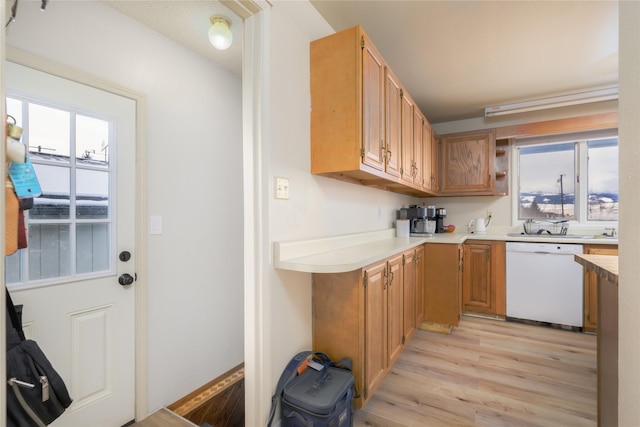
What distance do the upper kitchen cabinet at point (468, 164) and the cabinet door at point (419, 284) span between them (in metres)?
1.33

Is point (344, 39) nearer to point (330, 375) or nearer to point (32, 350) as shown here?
point (330, 375)

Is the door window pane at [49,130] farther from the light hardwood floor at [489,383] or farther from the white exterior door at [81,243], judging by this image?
the light hardwood floor at [489,383]

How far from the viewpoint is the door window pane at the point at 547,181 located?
3.50m

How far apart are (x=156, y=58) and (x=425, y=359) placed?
2.90m

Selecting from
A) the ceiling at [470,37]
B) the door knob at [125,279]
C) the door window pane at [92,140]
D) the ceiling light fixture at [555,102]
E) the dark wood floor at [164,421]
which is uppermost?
the ceiling at [470,37]

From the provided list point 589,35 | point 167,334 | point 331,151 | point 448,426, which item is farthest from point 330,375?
point 589,35

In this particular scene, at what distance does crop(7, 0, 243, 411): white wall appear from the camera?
1546 mm

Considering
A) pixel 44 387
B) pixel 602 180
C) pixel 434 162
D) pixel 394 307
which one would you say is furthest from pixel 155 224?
pixel 602 180

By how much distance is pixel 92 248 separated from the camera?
158 centimetres

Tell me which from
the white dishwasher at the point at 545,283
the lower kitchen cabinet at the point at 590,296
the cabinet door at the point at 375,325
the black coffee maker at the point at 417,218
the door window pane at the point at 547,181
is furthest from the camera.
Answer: the door window pane at the point at 547,181

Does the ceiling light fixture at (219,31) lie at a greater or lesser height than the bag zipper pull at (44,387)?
greater

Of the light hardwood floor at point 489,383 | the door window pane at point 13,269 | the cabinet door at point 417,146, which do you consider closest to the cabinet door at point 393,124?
the cabinet door at point 417,146

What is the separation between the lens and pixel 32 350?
1.03 m

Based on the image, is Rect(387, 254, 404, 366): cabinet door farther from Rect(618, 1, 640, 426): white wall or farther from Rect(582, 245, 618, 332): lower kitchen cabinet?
Rect(582, 245, 618, 332): lower kitchen cabinet
